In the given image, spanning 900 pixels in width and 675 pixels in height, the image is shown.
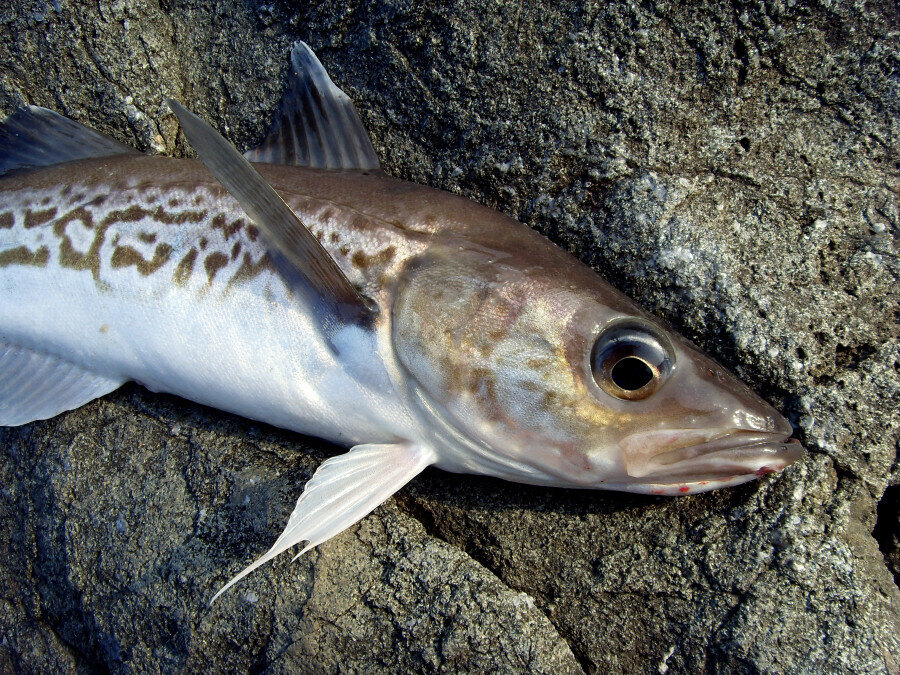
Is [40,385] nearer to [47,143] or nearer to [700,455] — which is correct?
[47,143]

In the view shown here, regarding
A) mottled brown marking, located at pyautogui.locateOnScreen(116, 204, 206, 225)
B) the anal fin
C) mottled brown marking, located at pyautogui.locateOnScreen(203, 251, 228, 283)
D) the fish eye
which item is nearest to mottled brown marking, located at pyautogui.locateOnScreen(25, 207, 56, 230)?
mottled brown marking, located at pyautogui.locateOnScreen(116, 204, 206, 225)

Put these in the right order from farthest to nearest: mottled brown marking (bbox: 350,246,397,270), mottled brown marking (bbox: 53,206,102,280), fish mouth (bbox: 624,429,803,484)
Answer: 1. mottled brown marking (bbox: 53,206,102,280)
2. mottled brown marking (bbox: 350,246,397,270)
3. fish mouth (bbox: 624,429,803,484)

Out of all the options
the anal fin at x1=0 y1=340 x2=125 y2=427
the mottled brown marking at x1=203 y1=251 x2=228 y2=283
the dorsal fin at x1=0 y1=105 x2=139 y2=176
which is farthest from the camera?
the dorsal fin at x1=0 y1=105 x2=139 y2=176

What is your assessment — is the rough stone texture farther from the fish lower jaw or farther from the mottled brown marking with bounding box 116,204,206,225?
the mottled brown marking with bounding box 116,204,206,225

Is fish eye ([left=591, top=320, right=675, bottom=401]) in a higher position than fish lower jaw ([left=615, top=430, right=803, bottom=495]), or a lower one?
higher

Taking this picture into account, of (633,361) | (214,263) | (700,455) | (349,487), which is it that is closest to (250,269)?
(214,263)

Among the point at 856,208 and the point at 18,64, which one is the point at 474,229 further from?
the point at 18,64
